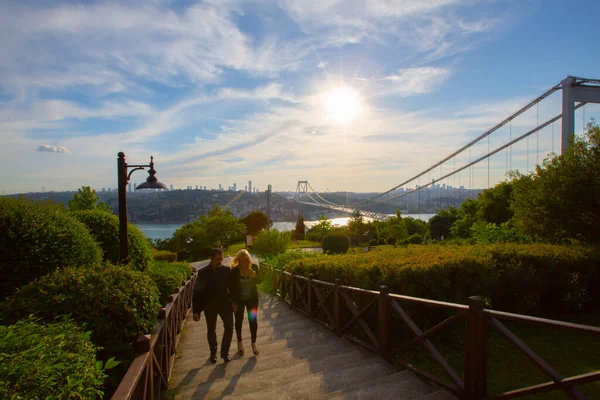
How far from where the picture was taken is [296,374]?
432cm

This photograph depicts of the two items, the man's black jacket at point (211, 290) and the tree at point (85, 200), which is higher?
the tree at point (85, 200)

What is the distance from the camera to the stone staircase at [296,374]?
366 centimetres

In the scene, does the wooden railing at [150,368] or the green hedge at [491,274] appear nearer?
the wooden railing at [150,368]

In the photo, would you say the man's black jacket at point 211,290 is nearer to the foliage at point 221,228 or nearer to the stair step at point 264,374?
the stair step at point 264,374

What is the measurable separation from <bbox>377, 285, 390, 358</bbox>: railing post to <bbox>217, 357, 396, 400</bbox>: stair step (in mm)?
163

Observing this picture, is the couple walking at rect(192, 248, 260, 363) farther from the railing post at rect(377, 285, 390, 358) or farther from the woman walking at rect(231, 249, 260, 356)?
the railing post at rect(377, 285, 390, 358)

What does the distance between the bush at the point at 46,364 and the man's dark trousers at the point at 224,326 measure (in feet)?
8.24

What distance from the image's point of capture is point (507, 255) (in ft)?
21.6

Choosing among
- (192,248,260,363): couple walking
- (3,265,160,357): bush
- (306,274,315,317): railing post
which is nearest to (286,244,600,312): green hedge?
(306,274,315,317): railing post

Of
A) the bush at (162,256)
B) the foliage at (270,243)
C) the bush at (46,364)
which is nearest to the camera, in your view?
the bush at (46,364)

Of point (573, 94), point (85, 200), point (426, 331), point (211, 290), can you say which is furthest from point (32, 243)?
point (573, 94)

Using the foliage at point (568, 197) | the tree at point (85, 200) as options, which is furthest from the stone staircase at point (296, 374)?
the tree at point (85, 200)

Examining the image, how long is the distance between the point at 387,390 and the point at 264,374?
148 centimetres

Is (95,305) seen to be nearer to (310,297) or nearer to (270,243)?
(310,297)
